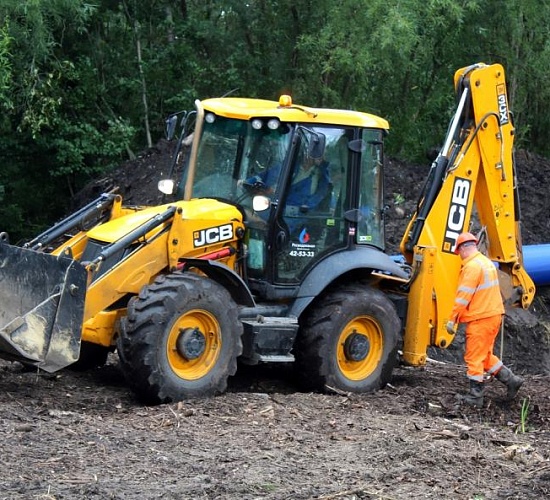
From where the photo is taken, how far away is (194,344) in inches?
330

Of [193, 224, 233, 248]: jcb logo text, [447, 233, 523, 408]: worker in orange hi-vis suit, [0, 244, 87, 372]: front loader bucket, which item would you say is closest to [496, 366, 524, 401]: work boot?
[447, 233, 523, 408]: worker in orange hi-vis suit

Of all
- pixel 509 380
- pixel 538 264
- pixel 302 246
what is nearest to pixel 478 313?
pixel 509 380

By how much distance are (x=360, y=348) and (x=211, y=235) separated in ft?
5.56

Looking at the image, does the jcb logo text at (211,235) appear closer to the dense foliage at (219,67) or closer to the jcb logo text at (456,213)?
the jcb logo text at (456,213)

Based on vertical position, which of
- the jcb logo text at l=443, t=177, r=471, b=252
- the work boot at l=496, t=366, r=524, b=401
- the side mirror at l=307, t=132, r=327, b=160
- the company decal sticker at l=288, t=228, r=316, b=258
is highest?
the side mirror at l=307, t=132, r=327, b=160

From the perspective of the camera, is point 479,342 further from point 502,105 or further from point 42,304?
point 42,304

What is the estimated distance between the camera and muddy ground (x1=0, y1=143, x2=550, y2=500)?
615 centimetres

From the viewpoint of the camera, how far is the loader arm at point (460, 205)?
973cm

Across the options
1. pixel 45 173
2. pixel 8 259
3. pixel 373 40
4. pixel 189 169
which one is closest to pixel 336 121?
pixel 189 169

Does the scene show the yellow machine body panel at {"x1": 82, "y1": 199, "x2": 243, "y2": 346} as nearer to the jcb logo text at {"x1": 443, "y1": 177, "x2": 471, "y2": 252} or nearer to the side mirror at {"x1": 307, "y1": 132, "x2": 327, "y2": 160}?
the side mirror at {"x1": 307, "y1": 132, "x2": 327, "y2": 160}

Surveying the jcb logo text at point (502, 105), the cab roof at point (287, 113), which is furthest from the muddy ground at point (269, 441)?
the jcb logo text at point (502, 105)

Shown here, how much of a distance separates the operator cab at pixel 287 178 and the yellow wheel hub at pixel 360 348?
665 mm

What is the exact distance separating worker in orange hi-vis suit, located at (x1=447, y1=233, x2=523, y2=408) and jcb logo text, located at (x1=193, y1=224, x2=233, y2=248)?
2.00m

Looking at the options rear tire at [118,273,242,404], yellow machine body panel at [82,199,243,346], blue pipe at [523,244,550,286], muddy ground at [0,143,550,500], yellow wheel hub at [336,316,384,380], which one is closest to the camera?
muddy ground at [0,143,550,500]
